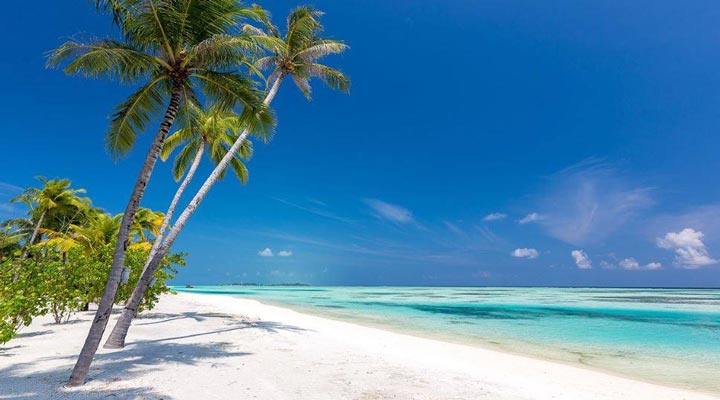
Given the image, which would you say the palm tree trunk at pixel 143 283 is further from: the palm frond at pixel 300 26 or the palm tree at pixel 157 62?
the palm frond at pixel 300 26

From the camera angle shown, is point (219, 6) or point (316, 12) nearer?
point (219, 6)

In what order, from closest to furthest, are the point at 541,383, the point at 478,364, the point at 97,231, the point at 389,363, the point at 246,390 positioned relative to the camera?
the point at 246,390, the point at 541,383, the point at 389,363, the point at 478,364, the point at 97,231

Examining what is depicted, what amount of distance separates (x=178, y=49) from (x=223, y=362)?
243 inches

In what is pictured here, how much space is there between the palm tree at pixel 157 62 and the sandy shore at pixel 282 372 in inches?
41.4

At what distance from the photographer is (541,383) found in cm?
738

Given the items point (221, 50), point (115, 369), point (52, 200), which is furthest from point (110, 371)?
point (52, 200)

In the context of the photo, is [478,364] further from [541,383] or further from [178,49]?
[178,49]

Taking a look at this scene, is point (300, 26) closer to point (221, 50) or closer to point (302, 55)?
point (302, 55)

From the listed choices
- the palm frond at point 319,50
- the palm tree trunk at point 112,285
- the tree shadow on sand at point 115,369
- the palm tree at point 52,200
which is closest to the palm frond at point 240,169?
the palm frond at point 319,50

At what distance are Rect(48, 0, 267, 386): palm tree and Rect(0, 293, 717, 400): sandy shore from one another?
1051mm

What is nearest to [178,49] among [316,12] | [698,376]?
[316,12]

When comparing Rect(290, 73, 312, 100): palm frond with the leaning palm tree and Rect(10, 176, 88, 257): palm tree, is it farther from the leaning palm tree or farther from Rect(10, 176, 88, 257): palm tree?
Rect(10, 176, 88, 257): palm tree

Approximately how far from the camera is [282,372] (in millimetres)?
7090

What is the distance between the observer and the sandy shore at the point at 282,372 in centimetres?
582
